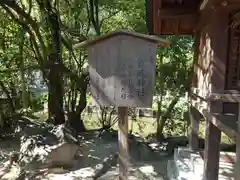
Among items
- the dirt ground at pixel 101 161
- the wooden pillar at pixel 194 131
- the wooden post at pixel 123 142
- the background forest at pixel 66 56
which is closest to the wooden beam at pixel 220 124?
the wooden post at pixel 123 142

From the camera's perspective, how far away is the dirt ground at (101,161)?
225 inches

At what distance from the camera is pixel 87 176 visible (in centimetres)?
571

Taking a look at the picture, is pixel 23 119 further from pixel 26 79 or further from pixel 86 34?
pixel 86 34

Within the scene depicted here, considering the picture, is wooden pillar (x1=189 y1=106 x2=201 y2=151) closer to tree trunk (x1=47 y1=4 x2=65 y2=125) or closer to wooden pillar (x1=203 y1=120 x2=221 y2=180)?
wooden pillar (x1=203 y1=120 x2=221 y2=180)

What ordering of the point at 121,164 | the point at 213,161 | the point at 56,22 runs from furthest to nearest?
1. the point at 56,22
2. the point at 213,161
3. the point at 121,164

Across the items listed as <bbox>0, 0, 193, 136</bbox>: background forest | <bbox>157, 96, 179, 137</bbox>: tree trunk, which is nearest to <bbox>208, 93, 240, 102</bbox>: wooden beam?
<bbox>0, 0, 193, 136</bbox>: background forest

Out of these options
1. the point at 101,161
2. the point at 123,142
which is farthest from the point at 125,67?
the point at 101,161

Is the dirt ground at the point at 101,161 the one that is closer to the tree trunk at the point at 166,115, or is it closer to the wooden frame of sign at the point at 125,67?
the tree trunk at the point at 166,115

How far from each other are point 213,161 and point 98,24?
6.20 metres

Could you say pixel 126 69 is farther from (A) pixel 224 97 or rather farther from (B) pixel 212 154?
(B) pixel 212 154

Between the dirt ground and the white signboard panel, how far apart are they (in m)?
2.47

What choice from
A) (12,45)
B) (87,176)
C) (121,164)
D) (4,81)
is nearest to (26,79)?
(4,81)

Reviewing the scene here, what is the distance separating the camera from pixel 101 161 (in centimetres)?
670

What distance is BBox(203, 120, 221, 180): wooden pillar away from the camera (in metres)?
3.49
